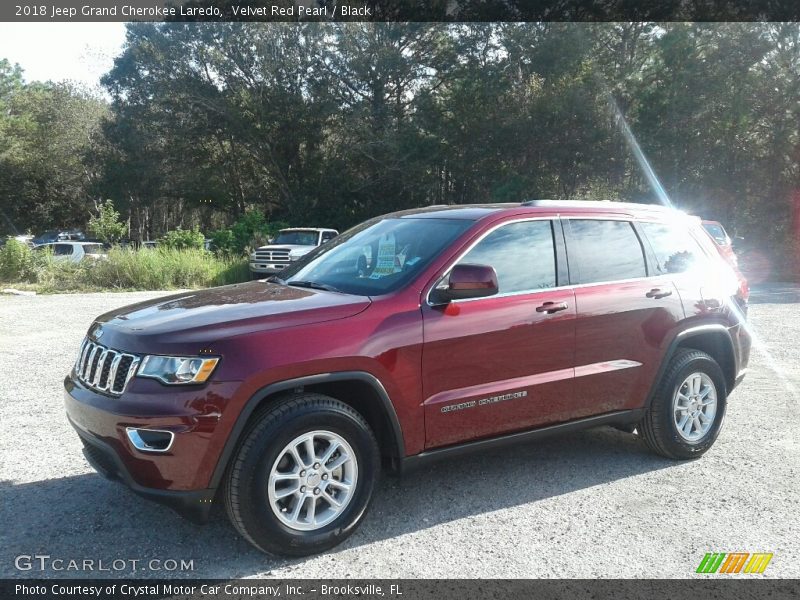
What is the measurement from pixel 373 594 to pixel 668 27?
1359 inches

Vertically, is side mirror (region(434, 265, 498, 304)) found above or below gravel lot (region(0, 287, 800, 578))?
above

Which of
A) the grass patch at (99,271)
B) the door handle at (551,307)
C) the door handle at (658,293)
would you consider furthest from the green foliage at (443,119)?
the door handle at (551,307)

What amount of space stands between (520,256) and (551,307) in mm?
392

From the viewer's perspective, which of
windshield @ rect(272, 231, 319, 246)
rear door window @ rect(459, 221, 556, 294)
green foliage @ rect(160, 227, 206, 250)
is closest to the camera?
rear door window @ rect(459, 221, 556, 294)

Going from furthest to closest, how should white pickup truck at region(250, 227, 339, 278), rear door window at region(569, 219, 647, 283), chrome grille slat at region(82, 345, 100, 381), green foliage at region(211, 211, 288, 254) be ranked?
green foliage at region(211, 211, 288, 254) → white pickup truck at region(250, 227, 339, 278) → rear door window at region(569, 219, 647, 283) → chrome grille slat at region(82, 345, 100, 381)

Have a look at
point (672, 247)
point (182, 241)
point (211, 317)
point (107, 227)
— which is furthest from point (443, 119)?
point (211, 317)

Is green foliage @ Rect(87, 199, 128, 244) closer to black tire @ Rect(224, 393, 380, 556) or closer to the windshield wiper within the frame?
the windshield wiper

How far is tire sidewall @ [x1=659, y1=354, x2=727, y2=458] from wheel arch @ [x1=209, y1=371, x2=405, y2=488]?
2.20 metres

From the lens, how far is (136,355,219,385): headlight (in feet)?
10.6

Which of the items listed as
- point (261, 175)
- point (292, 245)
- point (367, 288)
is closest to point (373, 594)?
point (367, 288)

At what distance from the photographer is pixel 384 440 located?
3.86m

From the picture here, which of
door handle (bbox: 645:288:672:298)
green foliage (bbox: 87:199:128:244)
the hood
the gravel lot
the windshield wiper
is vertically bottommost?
the gravel lot

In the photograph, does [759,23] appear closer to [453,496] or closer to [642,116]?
[642,116]

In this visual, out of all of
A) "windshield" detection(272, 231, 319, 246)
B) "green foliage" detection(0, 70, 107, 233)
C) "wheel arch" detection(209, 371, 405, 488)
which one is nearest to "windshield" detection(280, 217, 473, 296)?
"wheel arch" detection(209, 371, 405, 488)
